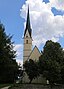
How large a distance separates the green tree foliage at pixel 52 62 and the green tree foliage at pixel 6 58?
7668mm

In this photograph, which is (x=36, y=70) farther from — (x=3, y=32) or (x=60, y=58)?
(x=3, y=32)

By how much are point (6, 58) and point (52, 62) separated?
12496 millimetres

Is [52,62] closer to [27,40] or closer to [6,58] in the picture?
[6,58]

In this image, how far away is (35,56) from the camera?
109 meters

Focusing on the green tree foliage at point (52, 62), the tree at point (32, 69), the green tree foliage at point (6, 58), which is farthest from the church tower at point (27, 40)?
the green tree foliage at point (52, 62)

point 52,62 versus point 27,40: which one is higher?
point 27,40

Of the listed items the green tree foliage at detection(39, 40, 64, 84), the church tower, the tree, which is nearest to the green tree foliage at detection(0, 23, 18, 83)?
the tree

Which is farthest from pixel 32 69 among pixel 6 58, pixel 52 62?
pixel 6 58

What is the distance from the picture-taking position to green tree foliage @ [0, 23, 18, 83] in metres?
70.1

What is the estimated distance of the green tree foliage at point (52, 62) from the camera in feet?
250

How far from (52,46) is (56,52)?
197 cm

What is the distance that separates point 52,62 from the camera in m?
77.9

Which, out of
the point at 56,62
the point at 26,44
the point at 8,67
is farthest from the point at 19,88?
the point at 26,44

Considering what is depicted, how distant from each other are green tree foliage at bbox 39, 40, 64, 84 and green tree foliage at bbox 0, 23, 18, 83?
7.67m
